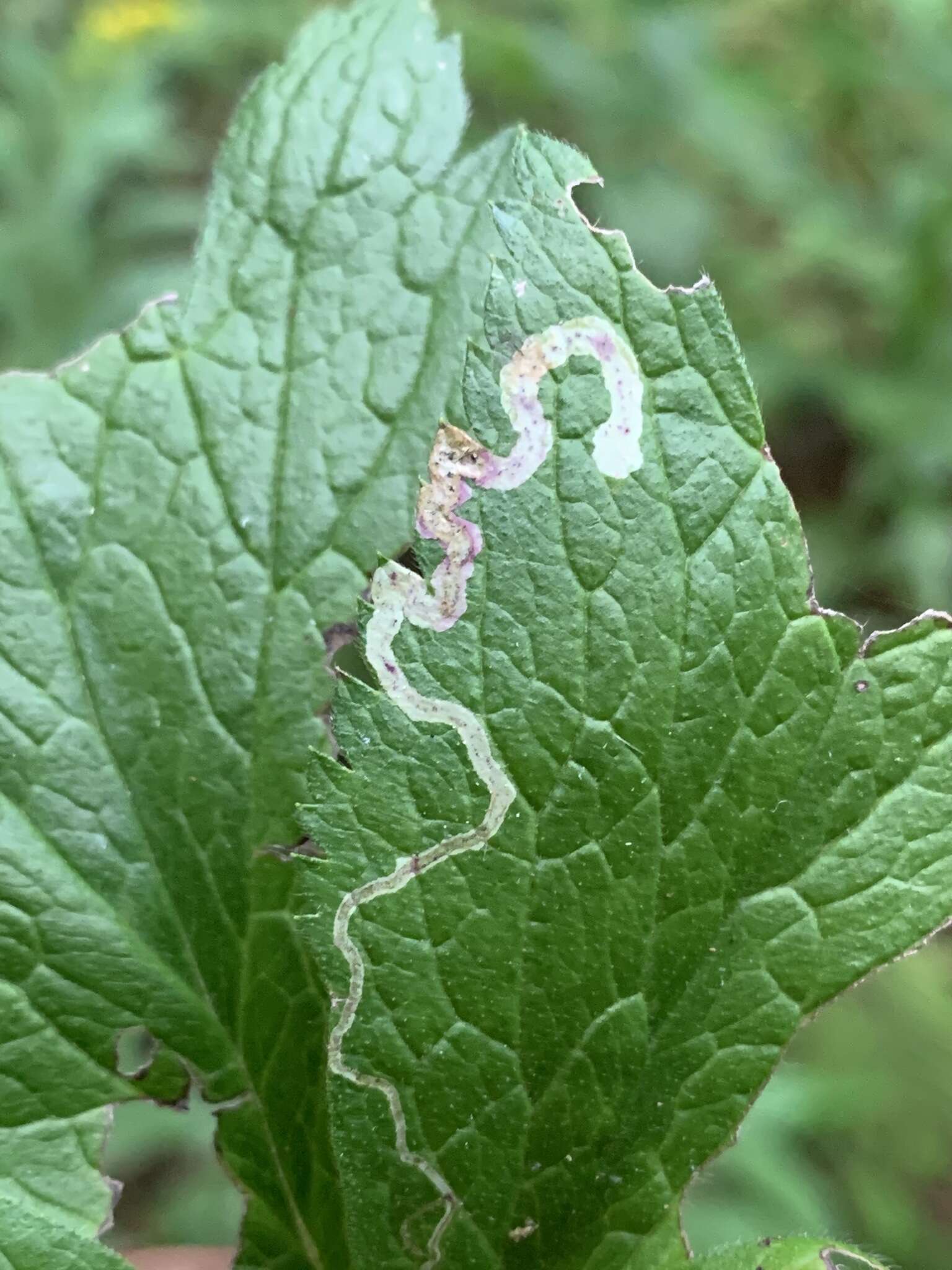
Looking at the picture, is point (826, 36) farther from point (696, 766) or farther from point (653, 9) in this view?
A: point (696, 766)

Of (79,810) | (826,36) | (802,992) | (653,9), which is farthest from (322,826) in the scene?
(826,36)

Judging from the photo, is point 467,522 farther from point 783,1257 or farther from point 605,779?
point 783,1257

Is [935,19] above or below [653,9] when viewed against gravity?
below

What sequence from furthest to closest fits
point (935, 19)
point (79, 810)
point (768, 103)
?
point (768, 103) < point (935, 19) < point (79, 810)

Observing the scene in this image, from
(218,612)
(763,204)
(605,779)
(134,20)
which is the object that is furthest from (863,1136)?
(134,20)

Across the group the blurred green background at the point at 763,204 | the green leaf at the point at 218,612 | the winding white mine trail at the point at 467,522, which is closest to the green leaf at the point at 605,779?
the winding white mine trail at the point at 467,522

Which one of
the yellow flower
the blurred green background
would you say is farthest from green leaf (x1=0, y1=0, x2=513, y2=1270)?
the yellow flower
